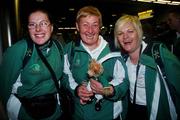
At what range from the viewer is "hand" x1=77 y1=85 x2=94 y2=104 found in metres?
3.45

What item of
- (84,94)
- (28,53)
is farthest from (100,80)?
(28,53)

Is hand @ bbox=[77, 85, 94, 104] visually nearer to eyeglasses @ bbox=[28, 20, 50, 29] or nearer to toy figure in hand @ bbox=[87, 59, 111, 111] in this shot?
toy figure in hand @ bbox=[87, 59, 111, 111]

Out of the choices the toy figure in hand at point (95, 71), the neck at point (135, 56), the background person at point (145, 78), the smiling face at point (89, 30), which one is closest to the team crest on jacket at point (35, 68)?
the toy figure in hand at point (95, 71)

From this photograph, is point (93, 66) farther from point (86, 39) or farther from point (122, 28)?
point (122, 28)

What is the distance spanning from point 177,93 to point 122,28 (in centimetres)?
119

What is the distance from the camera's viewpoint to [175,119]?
3652mm

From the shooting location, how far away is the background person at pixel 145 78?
3486 millimetres

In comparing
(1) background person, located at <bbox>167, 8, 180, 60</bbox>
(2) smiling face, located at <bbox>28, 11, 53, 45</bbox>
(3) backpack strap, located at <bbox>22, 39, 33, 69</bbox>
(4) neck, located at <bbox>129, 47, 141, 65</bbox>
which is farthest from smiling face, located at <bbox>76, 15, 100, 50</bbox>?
(1) background person, located at <bbox>167, 8, 180, 60</bbox>

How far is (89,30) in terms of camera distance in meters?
3.62

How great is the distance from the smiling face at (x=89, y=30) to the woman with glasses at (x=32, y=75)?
1.41 feet

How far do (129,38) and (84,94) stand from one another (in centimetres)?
106

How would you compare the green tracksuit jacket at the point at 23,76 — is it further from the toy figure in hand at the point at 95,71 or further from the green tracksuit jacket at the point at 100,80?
the toy figure in hand at the point at 95,71

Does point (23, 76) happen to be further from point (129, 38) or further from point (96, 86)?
point (129, 38)

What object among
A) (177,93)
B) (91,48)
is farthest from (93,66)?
(177,93)
